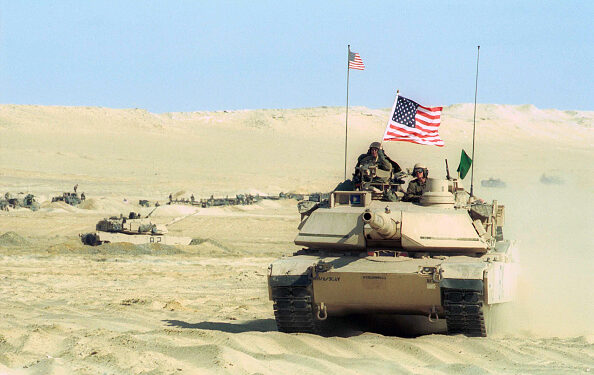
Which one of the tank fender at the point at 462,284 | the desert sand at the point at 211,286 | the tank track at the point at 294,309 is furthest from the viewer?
the tank track at the point at 294,309

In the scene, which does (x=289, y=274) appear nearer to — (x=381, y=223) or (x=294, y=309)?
(x=294, y=309)

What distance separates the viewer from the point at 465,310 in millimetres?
12516

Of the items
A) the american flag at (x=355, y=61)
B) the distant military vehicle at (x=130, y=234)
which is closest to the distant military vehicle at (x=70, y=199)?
the distant military vehicle at (x=130, y=234)

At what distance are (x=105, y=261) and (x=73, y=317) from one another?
39.4ft

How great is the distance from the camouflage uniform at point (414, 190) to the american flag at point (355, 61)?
468 centimetres

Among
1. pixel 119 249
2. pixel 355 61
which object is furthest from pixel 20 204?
pixel 355 61

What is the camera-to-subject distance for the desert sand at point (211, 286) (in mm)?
10422

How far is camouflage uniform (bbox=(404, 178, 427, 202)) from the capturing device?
585 inches

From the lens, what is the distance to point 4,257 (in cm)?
2722

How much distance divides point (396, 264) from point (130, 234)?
1839 centimetres

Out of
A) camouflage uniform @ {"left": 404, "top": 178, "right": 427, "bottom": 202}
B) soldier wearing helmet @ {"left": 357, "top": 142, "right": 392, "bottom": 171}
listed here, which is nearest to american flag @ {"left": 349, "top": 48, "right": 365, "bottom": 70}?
soldier wearing helmet @ {"left": 357, "top": 142, "right": 392, "bottom": 171}

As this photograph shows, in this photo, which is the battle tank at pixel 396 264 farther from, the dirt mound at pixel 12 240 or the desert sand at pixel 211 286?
the dirt mound at pixel 12 240

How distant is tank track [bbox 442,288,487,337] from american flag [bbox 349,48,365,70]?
295 inches

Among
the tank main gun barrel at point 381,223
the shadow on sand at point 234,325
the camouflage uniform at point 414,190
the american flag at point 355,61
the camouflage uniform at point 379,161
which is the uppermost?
the american flag at point 355,61
